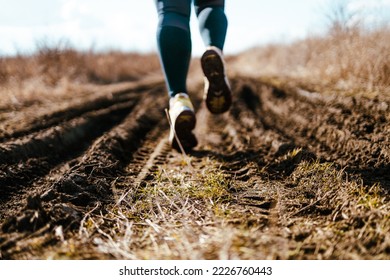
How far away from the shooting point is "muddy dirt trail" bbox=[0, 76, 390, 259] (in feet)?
4.14

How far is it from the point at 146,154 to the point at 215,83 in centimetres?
63

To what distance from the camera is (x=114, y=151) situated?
2.12m

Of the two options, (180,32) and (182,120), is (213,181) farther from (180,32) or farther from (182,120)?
(180,32)

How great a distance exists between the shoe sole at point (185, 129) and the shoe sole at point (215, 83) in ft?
0.87

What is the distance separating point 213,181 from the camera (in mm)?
1597

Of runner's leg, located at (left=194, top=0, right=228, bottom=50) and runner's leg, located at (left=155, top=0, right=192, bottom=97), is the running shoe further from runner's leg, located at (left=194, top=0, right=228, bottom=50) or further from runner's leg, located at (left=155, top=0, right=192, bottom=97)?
runner's leg, located at (left=194, top=0, right=228, bottom=50)

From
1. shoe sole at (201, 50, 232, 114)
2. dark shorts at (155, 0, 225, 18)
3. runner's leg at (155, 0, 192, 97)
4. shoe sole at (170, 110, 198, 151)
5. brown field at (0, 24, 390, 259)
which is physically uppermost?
dark shorts at (155, 0, 225, 18)

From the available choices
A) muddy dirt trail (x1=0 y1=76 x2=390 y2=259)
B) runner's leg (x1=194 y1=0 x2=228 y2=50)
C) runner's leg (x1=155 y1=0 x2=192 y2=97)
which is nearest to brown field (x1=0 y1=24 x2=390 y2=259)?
muddy dirt trail (x1=0 y1=76 x2=390 y2=259)

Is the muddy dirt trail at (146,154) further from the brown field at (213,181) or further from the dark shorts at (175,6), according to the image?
the dark shorts at (175,6)

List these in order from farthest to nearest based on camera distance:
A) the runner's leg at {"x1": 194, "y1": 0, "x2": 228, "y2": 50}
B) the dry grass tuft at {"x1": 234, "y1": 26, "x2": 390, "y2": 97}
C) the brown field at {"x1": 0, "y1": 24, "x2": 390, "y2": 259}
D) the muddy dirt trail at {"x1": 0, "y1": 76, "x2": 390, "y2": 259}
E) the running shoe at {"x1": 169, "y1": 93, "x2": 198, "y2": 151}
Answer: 1. the dry grass tuft at {"x1": 234, "y1": 26, "x2": 390, "y2": 97}
2. the runner's leg at {"x1": 194, "y1": 0, "x2": 228, "y2": 50}
3. the running shoe at {"x1": 169, "y1": 93, "x2": 198, "y2": 151}
4. the muddy dirt trail at {"x1": 0, "y1": 76, "x2": 390, "y2": 259}
5. the brown field at {"x1": 0, "y1": 24, "x2": 390, "y2": 259}

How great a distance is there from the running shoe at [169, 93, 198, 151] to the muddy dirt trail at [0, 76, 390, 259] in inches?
4.8

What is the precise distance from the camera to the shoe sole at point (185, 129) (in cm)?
198

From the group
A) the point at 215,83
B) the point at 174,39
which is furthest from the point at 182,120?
the point at 174,39

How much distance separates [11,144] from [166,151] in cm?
93
